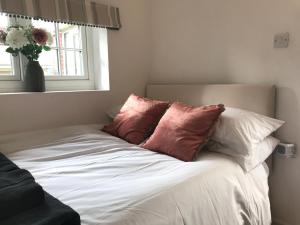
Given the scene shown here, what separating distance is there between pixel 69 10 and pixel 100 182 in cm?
150

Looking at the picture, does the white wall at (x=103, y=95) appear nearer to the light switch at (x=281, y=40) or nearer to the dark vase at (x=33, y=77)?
the dark vase at (x=33, y=77)

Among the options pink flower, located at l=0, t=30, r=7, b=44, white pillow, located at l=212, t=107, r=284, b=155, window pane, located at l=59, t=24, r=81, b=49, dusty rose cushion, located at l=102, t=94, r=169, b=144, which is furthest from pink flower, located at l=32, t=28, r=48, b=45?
white pillow, located at l=212, t=107, r=284, b=155

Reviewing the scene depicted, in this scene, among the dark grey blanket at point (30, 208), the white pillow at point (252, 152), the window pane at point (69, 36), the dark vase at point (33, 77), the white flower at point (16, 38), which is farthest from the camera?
the window pane at point (69, 36)

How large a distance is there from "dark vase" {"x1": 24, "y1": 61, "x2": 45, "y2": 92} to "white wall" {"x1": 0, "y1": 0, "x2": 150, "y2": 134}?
0.28 feet

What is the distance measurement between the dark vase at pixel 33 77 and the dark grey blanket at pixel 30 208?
47.2 inches

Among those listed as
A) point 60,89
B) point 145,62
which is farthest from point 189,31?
point 60,89

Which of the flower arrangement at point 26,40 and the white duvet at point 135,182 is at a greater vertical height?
the flower arrangement at point 26,40

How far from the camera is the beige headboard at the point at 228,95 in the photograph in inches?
69.4

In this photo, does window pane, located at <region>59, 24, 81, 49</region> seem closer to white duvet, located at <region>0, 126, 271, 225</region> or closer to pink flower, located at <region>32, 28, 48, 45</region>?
pink flower, located at <region>32, 28, 48, 45</region>

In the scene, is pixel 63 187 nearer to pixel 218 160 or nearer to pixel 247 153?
pixel 218 160

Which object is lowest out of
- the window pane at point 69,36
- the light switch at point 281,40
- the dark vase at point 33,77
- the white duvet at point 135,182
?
the white duvet at point 135,182

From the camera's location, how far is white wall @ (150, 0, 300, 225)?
1.73m

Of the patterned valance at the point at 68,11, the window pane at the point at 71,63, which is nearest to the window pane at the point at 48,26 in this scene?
the window pane at the point at 71,63

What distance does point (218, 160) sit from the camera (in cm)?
147
